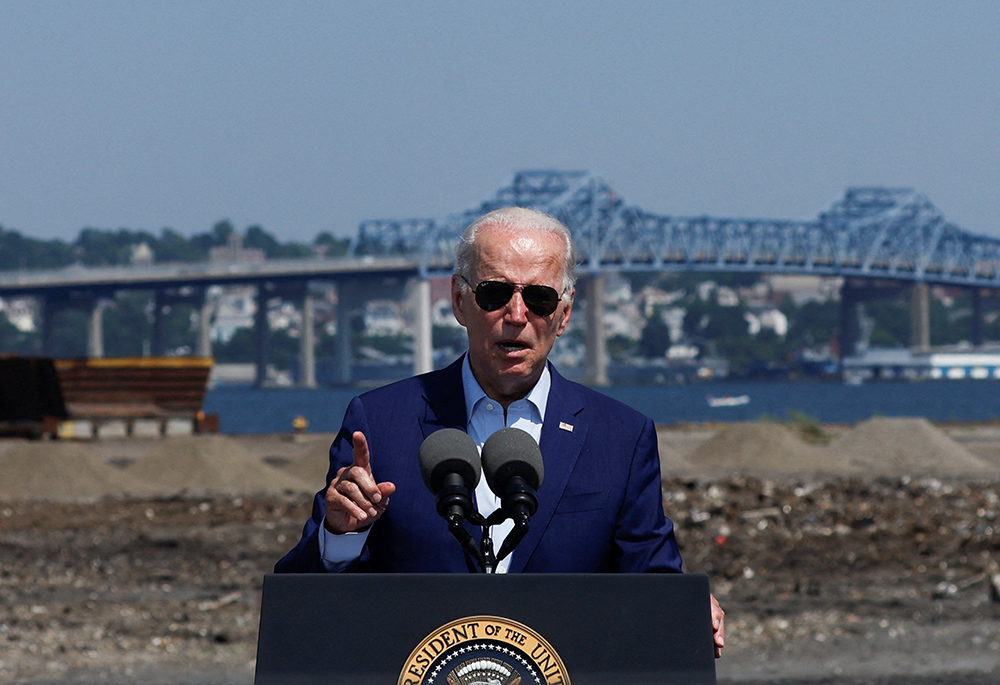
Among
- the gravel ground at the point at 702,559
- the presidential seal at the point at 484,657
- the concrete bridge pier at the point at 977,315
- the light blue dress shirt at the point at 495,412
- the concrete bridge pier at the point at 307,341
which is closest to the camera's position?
the presidential seal at the point at 484,657

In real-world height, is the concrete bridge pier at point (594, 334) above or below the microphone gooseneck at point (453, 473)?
below

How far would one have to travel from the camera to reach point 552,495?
328 cm

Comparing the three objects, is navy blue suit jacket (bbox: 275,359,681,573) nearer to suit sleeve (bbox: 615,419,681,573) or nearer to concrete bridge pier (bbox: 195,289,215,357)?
suit sleeve (bbox: 615,419,681,573)

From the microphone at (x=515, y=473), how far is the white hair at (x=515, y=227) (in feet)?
1.97

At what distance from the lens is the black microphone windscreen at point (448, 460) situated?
278 centimetres

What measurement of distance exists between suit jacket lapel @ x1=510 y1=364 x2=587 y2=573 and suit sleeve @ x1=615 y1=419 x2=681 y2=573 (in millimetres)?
141

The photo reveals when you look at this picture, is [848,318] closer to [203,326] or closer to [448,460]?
[203,326]

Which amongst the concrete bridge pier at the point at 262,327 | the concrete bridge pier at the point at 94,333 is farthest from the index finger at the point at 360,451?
the concrete bridge pier at the point at 262,327

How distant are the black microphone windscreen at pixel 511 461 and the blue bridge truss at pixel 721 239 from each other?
127 meters

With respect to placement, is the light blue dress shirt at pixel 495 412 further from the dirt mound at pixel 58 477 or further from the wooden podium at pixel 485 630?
the dirt mound at pixel 58 477

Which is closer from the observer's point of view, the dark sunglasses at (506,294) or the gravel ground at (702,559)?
the dark sunglasses at (506,294)

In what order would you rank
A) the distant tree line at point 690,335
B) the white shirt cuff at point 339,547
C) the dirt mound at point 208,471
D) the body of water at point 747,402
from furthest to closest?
the distant tree line at point 690,335
the body of water at point 747,402
the dirt mound at point 208,471
the white shirt cuff at point 339,547

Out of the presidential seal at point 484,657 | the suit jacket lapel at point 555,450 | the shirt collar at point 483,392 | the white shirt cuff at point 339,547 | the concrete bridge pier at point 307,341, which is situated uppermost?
the shirt collar at point 483,392

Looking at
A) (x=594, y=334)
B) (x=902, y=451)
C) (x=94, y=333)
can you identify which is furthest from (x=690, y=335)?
(x=902, y=451)
